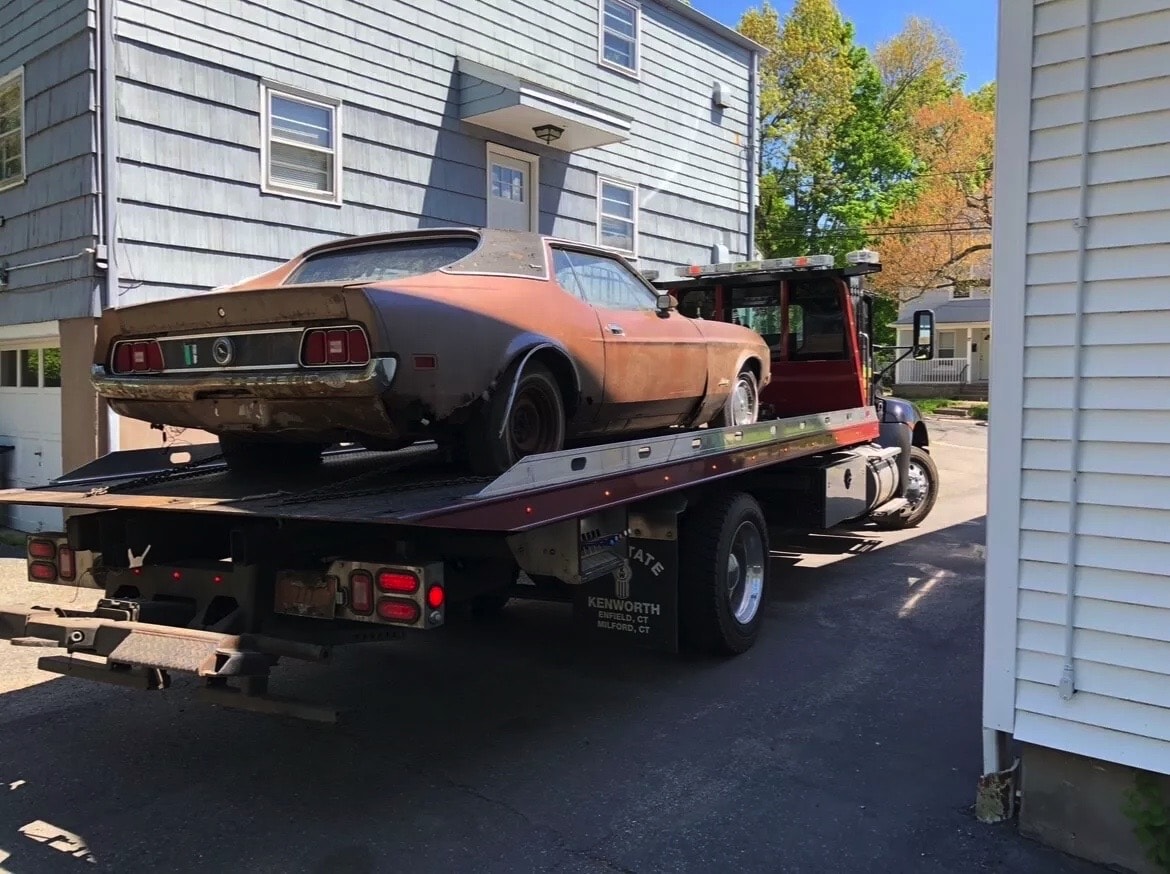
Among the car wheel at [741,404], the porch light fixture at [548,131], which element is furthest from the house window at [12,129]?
the car wheel at [741,404]

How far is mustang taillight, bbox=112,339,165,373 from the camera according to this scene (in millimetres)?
4234

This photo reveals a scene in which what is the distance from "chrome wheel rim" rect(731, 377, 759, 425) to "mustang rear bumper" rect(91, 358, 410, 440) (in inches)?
139

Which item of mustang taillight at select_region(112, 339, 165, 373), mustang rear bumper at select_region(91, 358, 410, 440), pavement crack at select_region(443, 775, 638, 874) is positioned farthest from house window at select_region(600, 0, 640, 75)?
pavement crack at select_region(443, 775, 638, 874)

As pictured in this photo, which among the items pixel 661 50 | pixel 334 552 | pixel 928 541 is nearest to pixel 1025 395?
pixel 334 552

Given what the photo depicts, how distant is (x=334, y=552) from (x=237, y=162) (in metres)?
6.26

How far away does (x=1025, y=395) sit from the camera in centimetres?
362

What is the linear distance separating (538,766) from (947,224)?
1005 inches

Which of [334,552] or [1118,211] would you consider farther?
[334,552]

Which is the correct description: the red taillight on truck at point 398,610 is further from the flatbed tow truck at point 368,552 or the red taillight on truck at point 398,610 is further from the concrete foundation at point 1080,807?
the concrete foundation at point 1080,807

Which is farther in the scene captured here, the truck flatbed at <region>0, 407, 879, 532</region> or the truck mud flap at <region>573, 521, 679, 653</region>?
the truck mud flap at <region>573, 521, 679, 653</region>

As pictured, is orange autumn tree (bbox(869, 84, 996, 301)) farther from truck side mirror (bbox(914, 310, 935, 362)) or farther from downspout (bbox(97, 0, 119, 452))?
downspout (bbox(97, 0, 119, 452))

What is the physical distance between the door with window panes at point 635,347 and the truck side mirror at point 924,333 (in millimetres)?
3125

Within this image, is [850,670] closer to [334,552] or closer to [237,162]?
[334,552]

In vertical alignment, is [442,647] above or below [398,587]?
below
